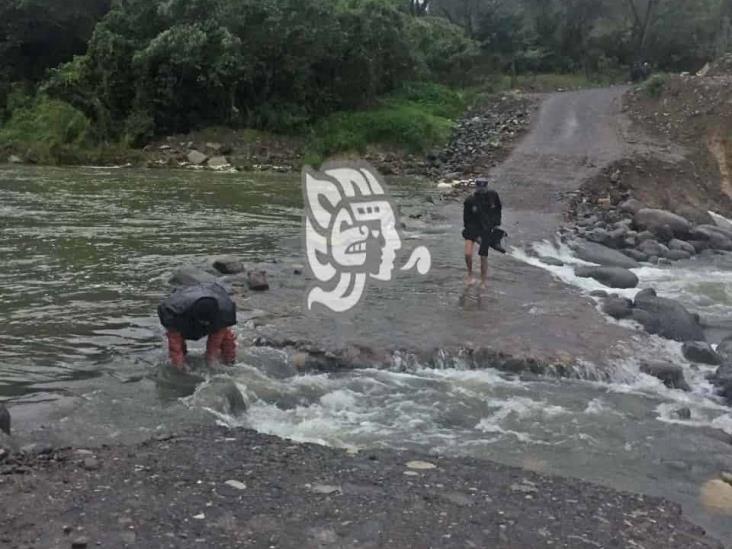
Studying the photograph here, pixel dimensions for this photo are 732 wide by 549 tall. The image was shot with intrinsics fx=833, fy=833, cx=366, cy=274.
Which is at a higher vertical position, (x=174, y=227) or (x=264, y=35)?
(x=264, y=35)

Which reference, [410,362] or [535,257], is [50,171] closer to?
[535,257]

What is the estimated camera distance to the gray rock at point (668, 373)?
8414mm

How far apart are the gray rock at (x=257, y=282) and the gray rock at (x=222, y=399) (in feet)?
12.4

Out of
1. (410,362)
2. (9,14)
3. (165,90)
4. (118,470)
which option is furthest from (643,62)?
(118,470)

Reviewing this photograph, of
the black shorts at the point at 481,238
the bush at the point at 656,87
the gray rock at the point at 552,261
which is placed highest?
the bush at the point at 656,87

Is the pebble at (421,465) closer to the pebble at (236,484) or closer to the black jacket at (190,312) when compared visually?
the pebble at (236,484)

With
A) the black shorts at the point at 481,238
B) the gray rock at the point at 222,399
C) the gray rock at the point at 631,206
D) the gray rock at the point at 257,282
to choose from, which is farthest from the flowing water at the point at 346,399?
the gray rock at the point at 631,206

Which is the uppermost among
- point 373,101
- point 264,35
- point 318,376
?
point 264,35

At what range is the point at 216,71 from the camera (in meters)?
30.2

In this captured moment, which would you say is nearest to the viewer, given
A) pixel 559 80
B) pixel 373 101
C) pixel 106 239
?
pixel 106 239

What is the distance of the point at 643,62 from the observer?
42.8 m

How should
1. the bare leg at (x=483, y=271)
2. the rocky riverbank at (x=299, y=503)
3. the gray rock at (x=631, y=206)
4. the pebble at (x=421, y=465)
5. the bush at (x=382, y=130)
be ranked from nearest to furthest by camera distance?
the rocky riverbank at (x=299, y=503) → the pebble at (x=421, y=465) → the bare leg at (x=483, y=271) → the gray rock at (x=631, y=206) → the bush at (x=382, y=130)

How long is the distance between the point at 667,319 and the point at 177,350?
241 inches

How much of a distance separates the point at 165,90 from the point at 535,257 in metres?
20.4
